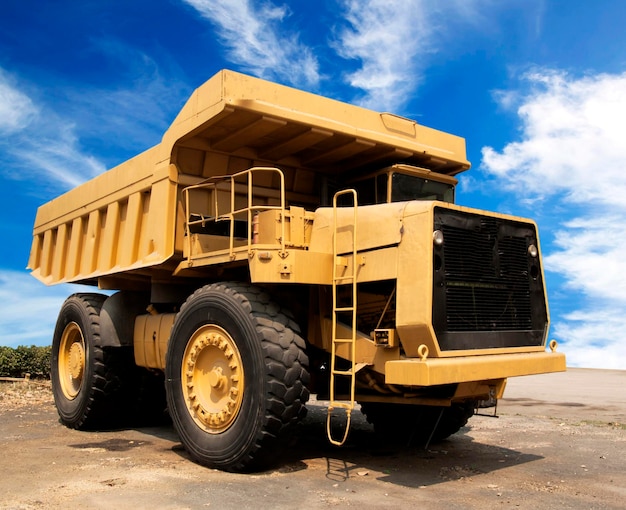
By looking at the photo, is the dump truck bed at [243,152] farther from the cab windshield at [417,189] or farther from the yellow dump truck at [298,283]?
the cab windshield at [417,189]

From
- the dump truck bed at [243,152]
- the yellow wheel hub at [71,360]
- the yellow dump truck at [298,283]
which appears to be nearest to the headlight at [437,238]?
the yellow dump truck at [298,283]

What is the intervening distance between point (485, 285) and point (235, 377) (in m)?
2.58

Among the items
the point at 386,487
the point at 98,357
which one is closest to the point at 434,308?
the point at 386,487

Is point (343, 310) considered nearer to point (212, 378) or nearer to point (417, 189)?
point (212, 378)

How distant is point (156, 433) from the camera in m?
9.12

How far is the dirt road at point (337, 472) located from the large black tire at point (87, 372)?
289 mm

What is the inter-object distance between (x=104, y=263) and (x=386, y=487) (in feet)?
19.1

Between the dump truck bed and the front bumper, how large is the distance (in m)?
2.97

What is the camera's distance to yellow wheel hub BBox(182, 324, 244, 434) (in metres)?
6.40

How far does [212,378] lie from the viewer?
6.63 metres

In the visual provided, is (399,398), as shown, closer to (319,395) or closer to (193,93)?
(319,395)

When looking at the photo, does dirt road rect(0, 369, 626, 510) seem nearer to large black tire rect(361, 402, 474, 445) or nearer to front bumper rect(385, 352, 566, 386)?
large black tire rect(361, 402, 474, 445)

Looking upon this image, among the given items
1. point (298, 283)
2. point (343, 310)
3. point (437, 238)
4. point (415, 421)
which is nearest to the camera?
point (437, 238)

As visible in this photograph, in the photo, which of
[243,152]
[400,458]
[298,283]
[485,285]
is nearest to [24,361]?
[243,152]
